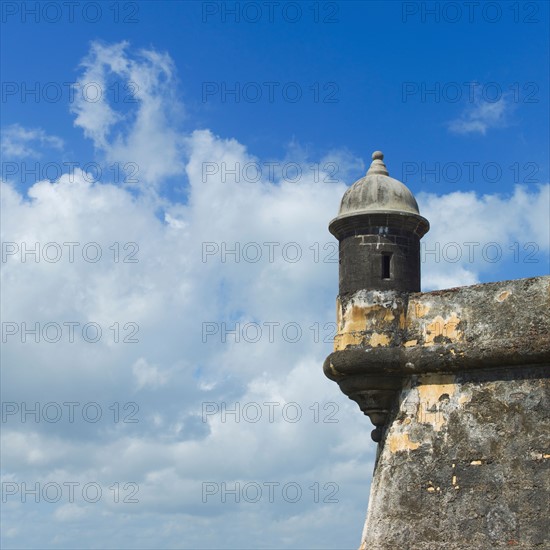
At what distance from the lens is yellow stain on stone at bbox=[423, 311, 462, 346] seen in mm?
10805

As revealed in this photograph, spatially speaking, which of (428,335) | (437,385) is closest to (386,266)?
(428,335)

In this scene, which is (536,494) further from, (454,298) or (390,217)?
(390,217)

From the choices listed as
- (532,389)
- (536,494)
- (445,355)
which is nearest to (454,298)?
(445,355)

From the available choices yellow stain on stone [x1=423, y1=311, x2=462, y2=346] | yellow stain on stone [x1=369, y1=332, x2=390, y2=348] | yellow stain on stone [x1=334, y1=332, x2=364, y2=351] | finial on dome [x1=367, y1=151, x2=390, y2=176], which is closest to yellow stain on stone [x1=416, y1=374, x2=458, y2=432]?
yellow stain on stone [x1=423, y1=311, x2=462, y2=346]

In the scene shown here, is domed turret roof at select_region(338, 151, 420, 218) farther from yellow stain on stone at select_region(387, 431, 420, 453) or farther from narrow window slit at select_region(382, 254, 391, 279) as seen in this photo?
yellow stain on stone at select_region(387, 431, 420, 453)

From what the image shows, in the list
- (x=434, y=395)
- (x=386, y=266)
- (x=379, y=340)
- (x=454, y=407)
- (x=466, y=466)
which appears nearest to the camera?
(x=466, y=466)

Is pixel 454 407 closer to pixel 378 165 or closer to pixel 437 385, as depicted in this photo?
pixel 437 385

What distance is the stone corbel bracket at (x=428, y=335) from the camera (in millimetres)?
10383

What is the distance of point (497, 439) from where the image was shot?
10.3m

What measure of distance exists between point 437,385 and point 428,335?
22.5 inches

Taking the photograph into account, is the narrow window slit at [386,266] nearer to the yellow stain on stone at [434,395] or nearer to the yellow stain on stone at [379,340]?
the yellow stain on stone at [379,340]

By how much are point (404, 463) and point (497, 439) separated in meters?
1.12

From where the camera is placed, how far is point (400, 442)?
10938mm

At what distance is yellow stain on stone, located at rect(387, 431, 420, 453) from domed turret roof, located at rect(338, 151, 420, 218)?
8.62ft
